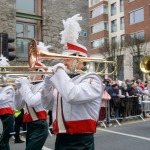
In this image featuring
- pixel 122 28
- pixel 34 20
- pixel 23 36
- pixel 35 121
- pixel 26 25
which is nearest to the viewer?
pixel 35 121

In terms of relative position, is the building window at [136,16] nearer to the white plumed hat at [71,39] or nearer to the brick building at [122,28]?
the brick building at [122,28]

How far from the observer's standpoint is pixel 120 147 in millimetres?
7242

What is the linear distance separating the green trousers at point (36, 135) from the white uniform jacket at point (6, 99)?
52.1 inches

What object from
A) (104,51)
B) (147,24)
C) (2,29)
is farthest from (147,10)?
(2,29)

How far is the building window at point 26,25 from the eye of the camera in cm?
1602

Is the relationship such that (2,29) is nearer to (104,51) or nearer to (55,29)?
(55,29)


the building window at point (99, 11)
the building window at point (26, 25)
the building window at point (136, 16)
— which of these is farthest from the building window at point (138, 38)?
the building window at point (26, 25)

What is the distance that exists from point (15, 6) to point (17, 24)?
901 millimetres

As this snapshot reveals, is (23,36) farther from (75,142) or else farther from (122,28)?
(122,28)

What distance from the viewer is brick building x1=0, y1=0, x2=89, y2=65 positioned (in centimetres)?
1548

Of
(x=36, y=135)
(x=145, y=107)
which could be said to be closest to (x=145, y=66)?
(x=36, y=135)

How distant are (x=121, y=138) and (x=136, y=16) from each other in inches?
1184

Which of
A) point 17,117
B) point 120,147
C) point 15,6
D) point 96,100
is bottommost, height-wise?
point 120,147

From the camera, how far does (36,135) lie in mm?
4961
